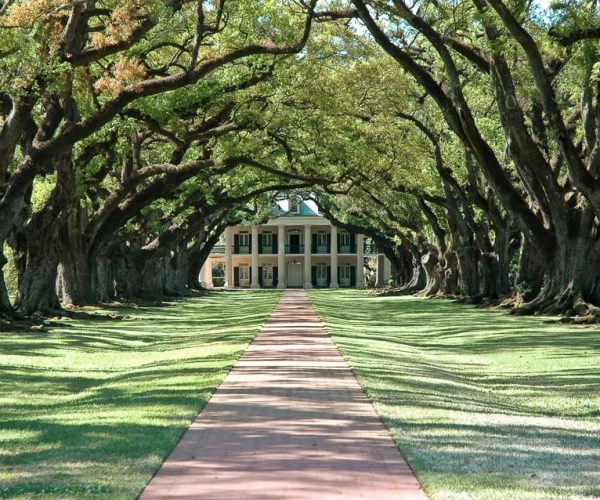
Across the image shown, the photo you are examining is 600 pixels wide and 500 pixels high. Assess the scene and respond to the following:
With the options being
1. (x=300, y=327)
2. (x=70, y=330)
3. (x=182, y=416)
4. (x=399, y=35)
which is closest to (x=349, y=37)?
(x=399, y=35)

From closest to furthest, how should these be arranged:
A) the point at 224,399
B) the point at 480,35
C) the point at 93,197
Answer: the point at 224,399 < the point at 480,35 < the point at 93,197

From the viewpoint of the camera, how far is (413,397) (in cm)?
1222

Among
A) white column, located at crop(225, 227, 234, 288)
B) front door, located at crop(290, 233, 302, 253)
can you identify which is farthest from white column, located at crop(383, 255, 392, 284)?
white column, located at crop(225, 227, 234, 288)

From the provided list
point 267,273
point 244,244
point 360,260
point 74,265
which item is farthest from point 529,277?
point 244,244

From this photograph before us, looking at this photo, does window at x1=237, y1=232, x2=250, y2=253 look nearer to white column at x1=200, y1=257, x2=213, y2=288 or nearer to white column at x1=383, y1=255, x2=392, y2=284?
white column at x1=200, y1=257, x2=213, y2=288

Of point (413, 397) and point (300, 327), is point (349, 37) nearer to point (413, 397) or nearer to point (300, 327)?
point (300, 327)

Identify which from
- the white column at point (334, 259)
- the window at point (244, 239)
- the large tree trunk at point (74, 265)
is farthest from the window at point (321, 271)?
the large tree trunk at point (74, 265)

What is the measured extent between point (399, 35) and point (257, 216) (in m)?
39.5

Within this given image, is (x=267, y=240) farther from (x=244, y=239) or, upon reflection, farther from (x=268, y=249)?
(x=244, y=239)

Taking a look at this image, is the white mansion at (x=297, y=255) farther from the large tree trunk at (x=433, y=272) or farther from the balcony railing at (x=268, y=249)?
the large tree trunk at (x=433, y=272)

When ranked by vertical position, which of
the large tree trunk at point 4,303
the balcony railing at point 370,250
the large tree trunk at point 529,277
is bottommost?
the large tree trunk at point 4,303

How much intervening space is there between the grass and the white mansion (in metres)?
77.1

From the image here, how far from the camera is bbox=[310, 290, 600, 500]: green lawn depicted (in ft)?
24.2

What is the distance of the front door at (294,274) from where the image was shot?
106m
